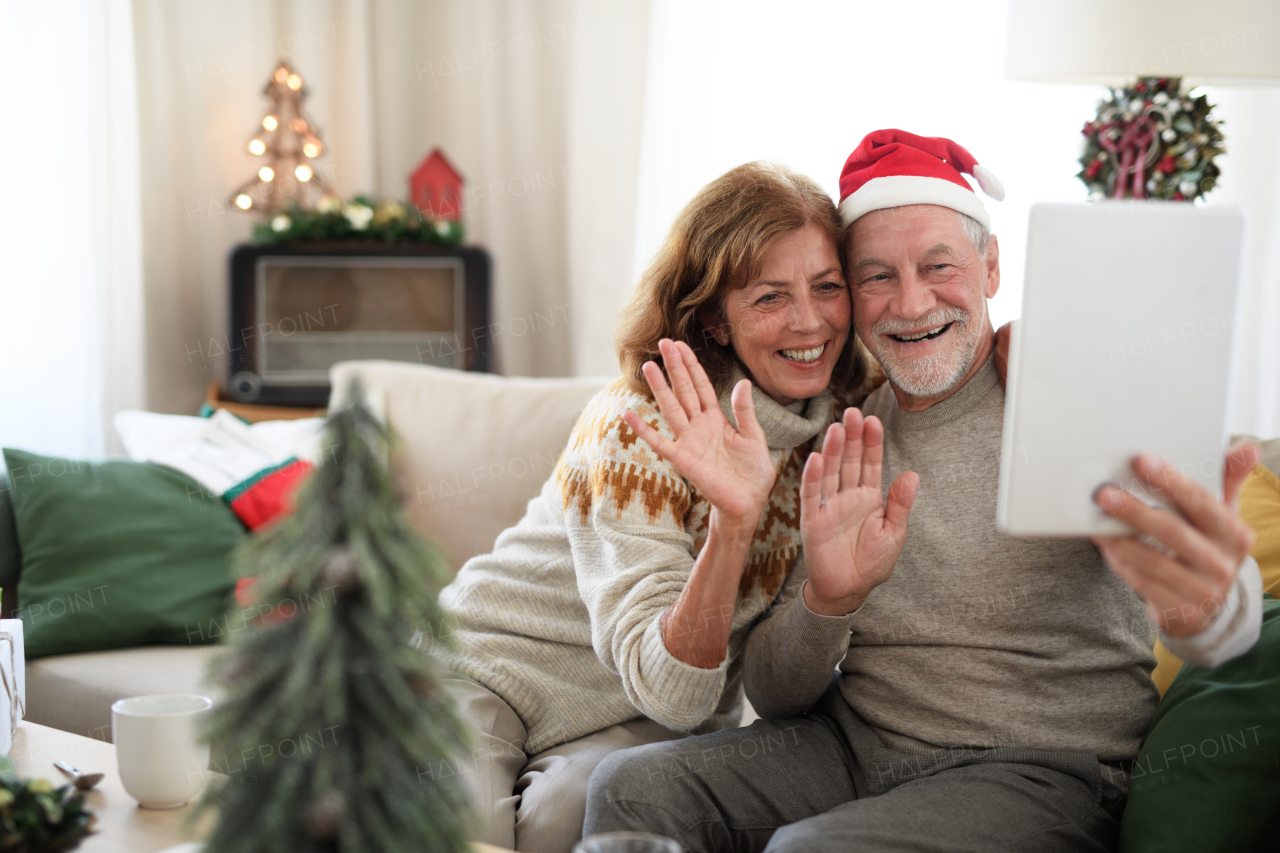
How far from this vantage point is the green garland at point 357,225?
9.95 feet

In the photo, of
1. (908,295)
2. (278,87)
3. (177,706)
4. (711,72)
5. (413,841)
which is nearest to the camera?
(413,841)

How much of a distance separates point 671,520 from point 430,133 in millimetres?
2786

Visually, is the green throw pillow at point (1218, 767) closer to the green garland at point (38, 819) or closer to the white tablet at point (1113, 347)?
the white tablet at point (1113, 347)

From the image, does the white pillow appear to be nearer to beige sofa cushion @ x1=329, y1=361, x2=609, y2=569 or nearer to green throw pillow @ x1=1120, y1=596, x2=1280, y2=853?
beige sofa cushion @ x1=329, y1=361, x2=609, y2=569

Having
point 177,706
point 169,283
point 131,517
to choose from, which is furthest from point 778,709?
point 169,283

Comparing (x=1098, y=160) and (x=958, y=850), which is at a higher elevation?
(x=1098, y=160)

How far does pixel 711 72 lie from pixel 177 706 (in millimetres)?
2479

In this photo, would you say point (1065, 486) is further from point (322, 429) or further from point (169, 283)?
point (169, 283)

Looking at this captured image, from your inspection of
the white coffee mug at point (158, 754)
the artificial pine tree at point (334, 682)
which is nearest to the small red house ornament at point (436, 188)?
the white coffee mug at point (158, 754)

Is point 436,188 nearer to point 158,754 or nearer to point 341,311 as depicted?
point 341,311

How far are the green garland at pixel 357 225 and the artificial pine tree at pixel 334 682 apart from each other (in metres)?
2.54

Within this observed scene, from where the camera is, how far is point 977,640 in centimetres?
127

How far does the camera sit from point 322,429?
25.0 inches

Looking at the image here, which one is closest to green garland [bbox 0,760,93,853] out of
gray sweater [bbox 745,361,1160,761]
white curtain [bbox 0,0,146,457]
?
gray sweater [bbox 745,361,1160,761]
